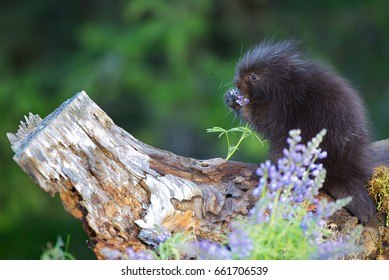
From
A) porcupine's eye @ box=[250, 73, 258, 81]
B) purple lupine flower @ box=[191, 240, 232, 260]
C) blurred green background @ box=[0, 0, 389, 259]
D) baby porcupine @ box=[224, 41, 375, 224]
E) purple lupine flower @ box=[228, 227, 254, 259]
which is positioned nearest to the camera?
purple lupine flower @ box=[228, 227, 254, 259]

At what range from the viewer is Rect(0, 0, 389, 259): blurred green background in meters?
8.95

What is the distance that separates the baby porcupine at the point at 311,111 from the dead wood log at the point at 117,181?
1.20ft

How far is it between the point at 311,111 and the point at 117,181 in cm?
111

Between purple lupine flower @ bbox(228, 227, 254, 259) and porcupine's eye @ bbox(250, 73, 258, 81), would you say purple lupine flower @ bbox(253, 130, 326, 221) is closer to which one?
purple lupine flower @ bbox(228, 227, 254, 259)

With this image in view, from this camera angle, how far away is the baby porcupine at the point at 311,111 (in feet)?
12.8

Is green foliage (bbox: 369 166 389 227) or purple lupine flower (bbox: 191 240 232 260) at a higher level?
green foliage (bbox: 369 166 389 227)

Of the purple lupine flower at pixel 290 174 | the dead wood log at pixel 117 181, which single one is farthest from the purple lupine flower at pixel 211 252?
the dead wood log at pixel 117 181

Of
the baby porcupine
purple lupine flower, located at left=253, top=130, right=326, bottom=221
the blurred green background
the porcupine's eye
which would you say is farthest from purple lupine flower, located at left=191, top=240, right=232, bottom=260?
the blurred green background

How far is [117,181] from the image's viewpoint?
3.56m

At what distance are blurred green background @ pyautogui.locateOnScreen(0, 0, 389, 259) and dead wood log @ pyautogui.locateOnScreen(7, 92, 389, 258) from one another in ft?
16.0

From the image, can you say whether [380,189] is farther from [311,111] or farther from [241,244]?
[241,244]

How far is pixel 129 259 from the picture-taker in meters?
2.97

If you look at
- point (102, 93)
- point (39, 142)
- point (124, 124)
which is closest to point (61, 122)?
point (39, 142)
